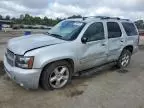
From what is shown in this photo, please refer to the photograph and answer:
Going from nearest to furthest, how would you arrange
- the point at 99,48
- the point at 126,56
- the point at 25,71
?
1. the point at 25,71
2. the point at 99,48
3. the point at 126,56

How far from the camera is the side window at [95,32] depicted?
18.5 ft

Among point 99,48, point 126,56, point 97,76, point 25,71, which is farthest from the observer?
point 126,56

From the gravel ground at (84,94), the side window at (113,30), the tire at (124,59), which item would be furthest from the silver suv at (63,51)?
the gravel ground at (84,94)

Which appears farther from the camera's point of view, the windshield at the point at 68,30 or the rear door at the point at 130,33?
the rear door at the point at 130,33

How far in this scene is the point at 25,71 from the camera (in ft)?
14.6

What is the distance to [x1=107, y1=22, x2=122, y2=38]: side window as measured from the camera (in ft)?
21.0

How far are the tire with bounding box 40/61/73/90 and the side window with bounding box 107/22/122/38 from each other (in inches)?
77.4

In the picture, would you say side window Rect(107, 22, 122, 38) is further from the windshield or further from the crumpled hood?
the crumpled hood

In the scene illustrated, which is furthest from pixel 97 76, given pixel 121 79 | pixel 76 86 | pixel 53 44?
Result: pixel 53 44

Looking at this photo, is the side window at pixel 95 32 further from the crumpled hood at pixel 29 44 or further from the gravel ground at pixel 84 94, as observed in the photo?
the gravel ground at pixel 84 94

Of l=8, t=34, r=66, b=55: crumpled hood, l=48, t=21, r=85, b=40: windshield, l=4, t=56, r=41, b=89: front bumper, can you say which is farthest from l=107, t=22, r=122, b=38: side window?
l=4, t=56, r=41, b=89: front bumper

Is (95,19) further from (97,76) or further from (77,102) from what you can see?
(77,102)

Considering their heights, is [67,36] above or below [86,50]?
above

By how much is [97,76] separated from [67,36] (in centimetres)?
180
